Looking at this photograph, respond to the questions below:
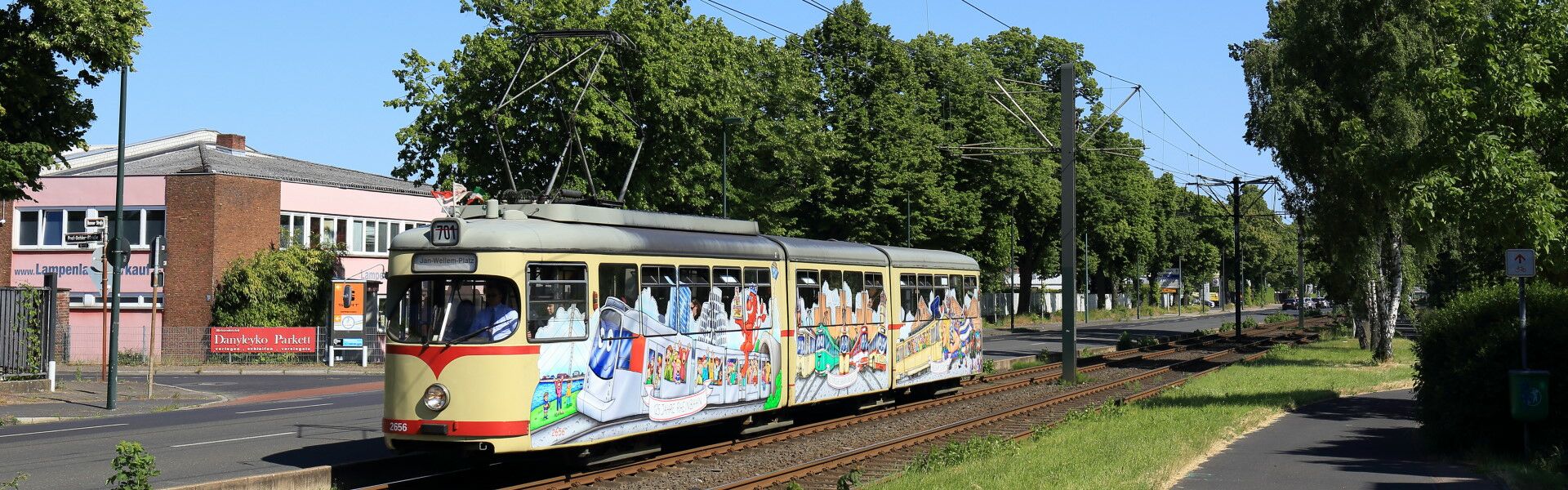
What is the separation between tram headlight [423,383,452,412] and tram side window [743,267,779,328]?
490 cm

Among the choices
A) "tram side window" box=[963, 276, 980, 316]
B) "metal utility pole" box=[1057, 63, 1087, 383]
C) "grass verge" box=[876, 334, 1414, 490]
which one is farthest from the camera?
"metal utility pole" box=[1057, 63, 1087, 383]

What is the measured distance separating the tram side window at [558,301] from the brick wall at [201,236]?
3225 cm

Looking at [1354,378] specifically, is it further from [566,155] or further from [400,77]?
[400,77]

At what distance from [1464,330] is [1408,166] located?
5.76 m

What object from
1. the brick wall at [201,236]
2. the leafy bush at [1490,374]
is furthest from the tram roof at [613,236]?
the brick wall at [201,236]

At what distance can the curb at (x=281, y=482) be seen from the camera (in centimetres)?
1159

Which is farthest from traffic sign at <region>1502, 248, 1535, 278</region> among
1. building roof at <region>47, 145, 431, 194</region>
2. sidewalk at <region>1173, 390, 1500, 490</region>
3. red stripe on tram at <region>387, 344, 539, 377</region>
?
building roof at <region>47, 145, 431, 194</region>

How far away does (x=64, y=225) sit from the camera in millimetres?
43844

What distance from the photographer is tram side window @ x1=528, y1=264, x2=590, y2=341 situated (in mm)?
12883

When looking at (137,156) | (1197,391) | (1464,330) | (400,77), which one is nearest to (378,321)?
(400,77)

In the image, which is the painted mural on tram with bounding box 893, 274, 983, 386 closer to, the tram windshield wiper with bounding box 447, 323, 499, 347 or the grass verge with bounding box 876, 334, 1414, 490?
the grass verge with bounding box 876, 334, 1414, 490

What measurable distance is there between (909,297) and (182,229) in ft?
96.3

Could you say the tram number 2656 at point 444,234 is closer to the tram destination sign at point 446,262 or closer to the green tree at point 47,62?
the tram destination sign at point 446,262

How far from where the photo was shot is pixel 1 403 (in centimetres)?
2534
